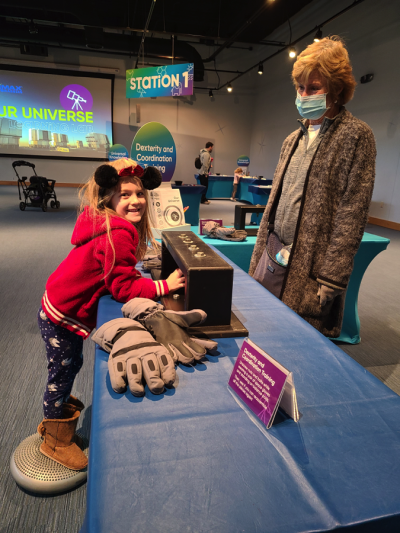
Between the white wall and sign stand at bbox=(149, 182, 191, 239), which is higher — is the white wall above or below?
above

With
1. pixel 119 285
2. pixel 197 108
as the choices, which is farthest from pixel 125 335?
pixel 197 108

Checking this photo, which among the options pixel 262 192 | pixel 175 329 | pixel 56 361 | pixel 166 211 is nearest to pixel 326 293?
pixel 175 329

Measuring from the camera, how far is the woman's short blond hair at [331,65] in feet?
4.18

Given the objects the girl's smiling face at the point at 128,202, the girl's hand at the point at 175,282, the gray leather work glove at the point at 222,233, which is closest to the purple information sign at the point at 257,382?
the girl's hand at the point at 175,282

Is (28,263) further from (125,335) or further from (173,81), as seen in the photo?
(125,335)

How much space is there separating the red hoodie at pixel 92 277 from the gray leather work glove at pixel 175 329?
167 mm

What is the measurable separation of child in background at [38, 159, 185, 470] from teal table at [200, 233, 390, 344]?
1122 mm

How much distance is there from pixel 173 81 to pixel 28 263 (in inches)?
122

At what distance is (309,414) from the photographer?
26.2 inches

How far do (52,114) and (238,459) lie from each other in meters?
12.9

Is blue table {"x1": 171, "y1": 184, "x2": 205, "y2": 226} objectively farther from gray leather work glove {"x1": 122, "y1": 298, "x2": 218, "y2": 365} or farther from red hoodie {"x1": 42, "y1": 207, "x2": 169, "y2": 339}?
gray leather work glove {"x1": 122, "y1": 298, "x2": 218, "y2": 365}

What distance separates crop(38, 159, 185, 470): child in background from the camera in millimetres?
1082

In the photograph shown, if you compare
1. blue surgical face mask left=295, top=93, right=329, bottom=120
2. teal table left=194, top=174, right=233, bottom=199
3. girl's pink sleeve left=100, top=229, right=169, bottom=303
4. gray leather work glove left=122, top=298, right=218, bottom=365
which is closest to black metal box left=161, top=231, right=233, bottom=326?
gray leather work glove left=122, top=298, right=218, bottom=365

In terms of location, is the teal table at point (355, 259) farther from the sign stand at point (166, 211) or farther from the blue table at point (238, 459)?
the blue table at point (238, 459)
